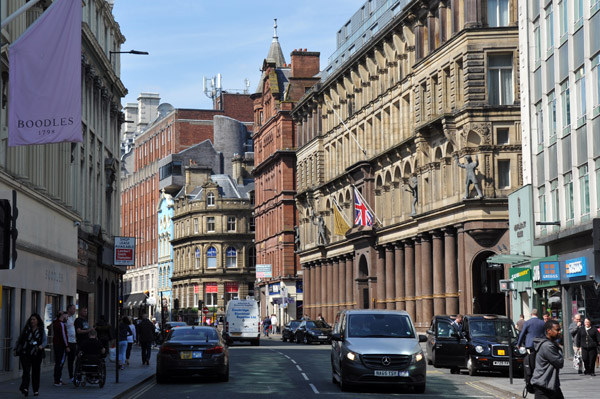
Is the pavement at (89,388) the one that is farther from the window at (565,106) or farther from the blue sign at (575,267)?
the window at (565,106)

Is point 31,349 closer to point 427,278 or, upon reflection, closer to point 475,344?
point 475,344

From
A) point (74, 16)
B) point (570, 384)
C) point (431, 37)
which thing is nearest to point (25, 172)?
point (74, 16)

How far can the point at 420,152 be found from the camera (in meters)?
55.2

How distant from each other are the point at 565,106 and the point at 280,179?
62262 millimetres

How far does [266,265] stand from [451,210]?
4740cm

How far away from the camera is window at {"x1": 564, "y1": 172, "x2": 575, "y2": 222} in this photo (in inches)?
1428

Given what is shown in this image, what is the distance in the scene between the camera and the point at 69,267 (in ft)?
124

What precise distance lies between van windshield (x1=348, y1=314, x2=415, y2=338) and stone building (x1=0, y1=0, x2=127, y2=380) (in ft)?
29.2

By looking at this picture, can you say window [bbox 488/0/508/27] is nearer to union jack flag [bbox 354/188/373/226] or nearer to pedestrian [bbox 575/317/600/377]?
union jack flag [bbox 354/188/373/226]

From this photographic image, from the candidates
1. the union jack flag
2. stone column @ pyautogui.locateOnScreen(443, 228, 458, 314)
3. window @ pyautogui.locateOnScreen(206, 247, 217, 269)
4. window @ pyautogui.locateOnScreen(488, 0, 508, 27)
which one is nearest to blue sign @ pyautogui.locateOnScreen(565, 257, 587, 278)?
stone column @ pyautogui.locateOnScreen(443, 228, 458, 314)

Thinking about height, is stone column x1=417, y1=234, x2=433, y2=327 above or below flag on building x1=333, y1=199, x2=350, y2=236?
below

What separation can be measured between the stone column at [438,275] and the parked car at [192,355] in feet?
90.6

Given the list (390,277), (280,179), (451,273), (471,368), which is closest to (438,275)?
(451,273)

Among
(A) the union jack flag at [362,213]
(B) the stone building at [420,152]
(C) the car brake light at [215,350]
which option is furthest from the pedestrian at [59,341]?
(A) the union jack flag at [362,213]
